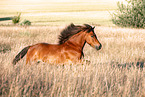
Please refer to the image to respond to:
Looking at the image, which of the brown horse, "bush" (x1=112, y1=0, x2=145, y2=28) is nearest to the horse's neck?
the brown horse

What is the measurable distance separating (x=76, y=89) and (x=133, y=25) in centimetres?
1784

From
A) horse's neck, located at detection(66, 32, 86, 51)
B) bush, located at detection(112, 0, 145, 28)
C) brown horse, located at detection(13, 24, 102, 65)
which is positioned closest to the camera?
brown horse, located at detection(13, 24, 102, 65)

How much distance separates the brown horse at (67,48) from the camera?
14.8 feet

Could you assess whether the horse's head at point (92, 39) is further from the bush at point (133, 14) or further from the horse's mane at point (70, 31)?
the bush at point (133, 14)

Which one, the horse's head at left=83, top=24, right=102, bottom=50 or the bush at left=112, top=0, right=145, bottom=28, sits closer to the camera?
the horse's head at left=83, top=24, right=102, bottom=50

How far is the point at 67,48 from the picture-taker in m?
4.62

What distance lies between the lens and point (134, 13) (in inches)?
757

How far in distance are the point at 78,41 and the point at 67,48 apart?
0.29 m

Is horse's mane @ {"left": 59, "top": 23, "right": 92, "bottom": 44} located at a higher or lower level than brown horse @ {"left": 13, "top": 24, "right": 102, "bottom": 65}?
higher

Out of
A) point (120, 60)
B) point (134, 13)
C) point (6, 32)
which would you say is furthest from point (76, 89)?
point (134, 13)

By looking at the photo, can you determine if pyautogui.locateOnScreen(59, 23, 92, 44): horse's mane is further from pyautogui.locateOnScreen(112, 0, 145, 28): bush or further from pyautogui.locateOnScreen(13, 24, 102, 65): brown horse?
pyautogui.locateOnScreen(112, 0, 145, 28): bush

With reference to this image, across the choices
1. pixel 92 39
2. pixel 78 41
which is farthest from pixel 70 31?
pixel 92 39

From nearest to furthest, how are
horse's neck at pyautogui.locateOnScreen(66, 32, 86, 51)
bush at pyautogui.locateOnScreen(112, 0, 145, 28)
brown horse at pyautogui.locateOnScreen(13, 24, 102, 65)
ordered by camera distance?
1. brown horse at pyautogui.locateOnScreen(13, 24, 102, 65)
2. horse's neck at pyautogui.locateOnScreen(66, 32, 86, 51)
3. bush at pyautogui.locateOnScreen(112, 0, 145, 28)

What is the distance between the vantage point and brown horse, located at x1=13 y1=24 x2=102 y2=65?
177 inches
